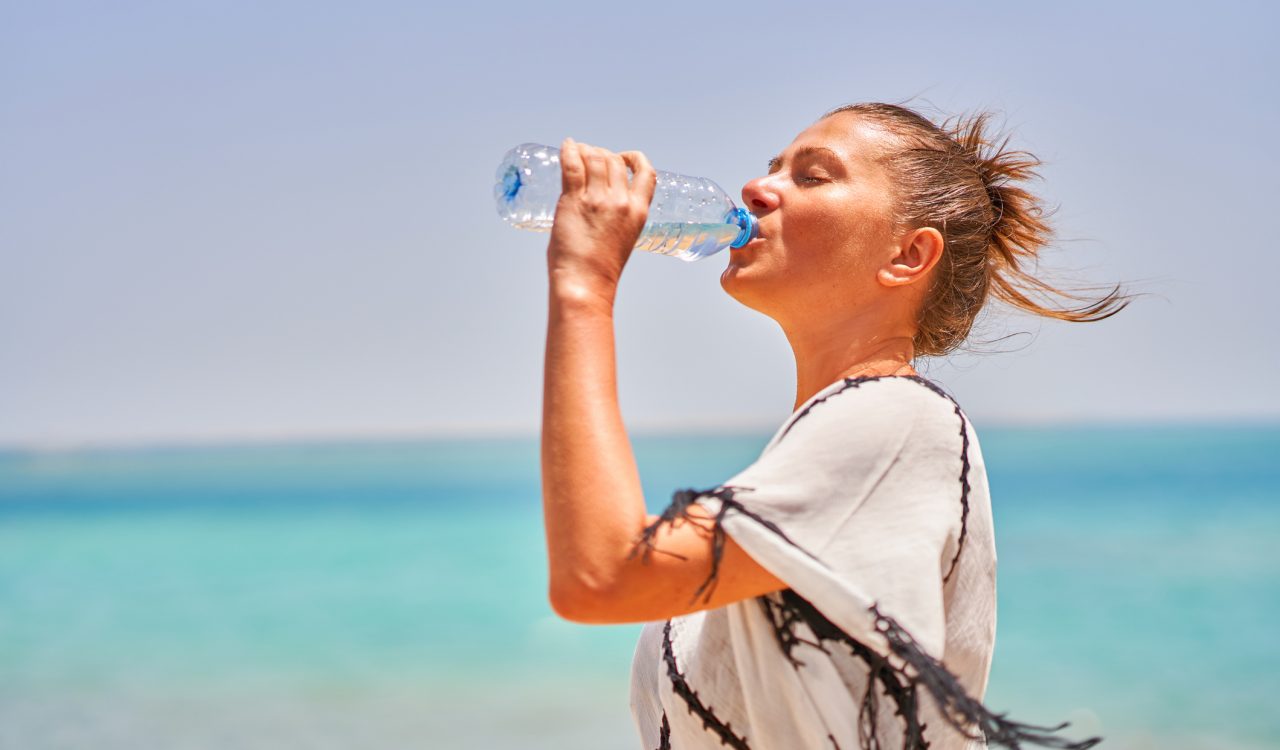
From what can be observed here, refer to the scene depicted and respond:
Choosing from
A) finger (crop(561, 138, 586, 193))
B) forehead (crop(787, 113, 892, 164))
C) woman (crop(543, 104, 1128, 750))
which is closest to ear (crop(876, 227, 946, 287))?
woman (crop(543, 104, 1128, 750))

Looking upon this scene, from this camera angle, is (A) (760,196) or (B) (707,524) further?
(A) (760,196)

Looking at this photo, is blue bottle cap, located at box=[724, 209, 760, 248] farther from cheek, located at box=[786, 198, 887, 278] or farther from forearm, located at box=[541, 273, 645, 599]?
forearm, located at box=[541, 273, 645, 599]

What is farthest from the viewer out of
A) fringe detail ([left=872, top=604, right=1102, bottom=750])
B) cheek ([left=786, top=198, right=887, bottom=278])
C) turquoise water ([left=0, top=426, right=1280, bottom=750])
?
turquoise water ([left=0, top=426, right=1280, bottom=750])

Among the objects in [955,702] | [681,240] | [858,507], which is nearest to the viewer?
[955,702]

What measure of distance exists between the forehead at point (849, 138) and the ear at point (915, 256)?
13cm

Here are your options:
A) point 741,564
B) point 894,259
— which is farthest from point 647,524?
point 894,259

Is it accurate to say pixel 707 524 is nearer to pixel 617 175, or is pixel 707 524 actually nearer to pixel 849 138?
pixel 617 175

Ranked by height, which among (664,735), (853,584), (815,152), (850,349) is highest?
(815,152)

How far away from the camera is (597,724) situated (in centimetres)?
875

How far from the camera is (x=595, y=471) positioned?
1359 millimetres

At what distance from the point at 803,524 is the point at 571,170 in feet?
1.60

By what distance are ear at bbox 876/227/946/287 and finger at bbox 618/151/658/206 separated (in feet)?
1.30

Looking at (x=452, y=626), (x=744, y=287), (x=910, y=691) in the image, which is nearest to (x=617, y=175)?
(x=744, y=287)

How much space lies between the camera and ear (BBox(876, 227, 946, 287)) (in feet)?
5.76
